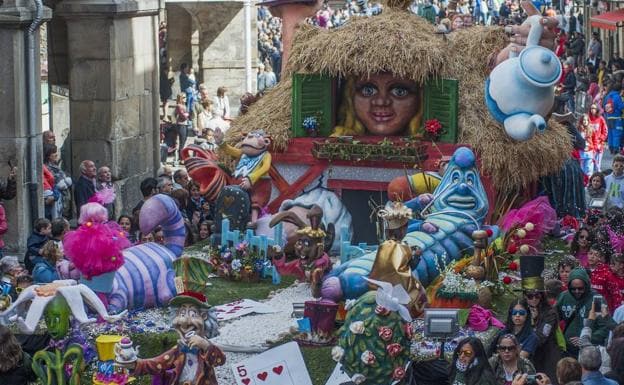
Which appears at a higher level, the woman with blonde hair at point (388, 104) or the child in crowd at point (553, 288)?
the woman with blonde hair at point (388, 104)

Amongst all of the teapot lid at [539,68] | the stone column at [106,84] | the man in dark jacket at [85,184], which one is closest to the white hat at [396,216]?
the teapot lid at [539,68]

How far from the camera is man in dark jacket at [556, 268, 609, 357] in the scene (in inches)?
575

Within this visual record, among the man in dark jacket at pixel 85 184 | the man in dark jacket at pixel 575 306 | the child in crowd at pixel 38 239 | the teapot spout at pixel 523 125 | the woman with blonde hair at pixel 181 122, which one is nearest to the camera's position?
the man in dark jacket at pixel 575 306

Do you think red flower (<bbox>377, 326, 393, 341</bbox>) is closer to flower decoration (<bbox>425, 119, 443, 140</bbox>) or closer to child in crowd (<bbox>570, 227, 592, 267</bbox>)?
child in crowd (<bbox>570, 227, 592, 267</bbox>)

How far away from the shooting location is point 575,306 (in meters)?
14.8

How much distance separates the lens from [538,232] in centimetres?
1858

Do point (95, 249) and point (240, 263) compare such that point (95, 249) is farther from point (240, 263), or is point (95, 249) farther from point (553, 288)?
point (553, 288)

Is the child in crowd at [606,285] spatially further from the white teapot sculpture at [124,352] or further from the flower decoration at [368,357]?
the white teapot sculpture at [124,352]

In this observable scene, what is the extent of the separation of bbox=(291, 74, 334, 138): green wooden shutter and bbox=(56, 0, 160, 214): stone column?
3389 millimetres

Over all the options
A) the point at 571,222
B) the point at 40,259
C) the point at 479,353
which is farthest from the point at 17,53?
the point at 479,353

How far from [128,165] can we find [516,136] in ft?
19.8

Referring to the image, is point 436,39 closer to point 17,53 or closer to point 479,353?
point 17,53

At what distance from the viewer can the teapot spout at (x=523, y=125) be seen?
18.7 metres

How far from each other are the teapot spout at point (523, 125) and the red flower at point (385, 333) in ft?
17.8
